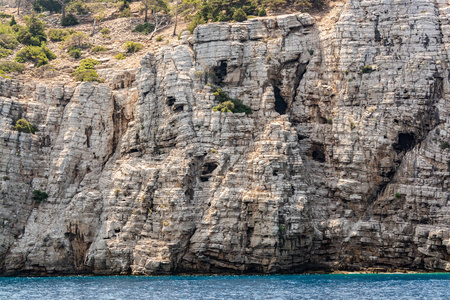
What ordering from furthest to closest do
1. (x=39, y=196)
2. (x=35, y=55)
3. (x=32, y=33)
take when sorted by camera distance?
(x=32, y=33) → (x=35, y=55) → (x=39, y=196)

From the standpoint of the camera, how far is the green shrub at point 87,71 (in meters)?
64.1

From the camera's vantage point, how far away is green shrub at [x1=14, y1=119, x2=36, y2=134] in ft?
A: 195

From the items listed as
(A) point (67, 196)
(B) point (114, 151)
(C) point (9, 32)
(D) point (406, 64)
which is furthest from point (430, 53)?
(C) point (9, 32)

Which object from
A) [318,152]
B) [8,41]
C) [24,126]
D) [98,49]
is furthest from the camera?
[8,41]

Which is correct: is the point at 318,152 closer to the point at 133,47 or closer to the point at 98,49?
the point at 133,47

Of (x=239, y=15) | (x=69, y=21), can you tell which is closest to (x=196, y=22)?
(x=239, y=15)

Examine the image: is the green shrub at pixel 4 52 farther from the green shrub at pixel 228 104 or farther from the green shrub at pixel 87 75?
the green shrub at pixel 228 104

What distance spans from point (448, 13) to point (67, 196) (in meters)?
38.5

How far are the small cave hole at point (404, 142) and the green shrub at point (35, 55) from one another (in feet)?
127

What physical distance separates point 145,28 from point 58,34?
36.1 ft

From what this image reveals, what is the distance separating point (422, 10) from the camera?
2297 inches

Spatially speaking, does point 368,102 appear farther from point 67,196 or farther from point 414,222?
point 67,196

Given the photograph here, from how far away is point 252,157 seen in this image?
184 ft

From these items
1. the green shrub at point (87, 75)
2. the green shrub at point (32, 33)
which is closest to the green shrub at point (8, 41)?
the green shrub at point (32, 33)
